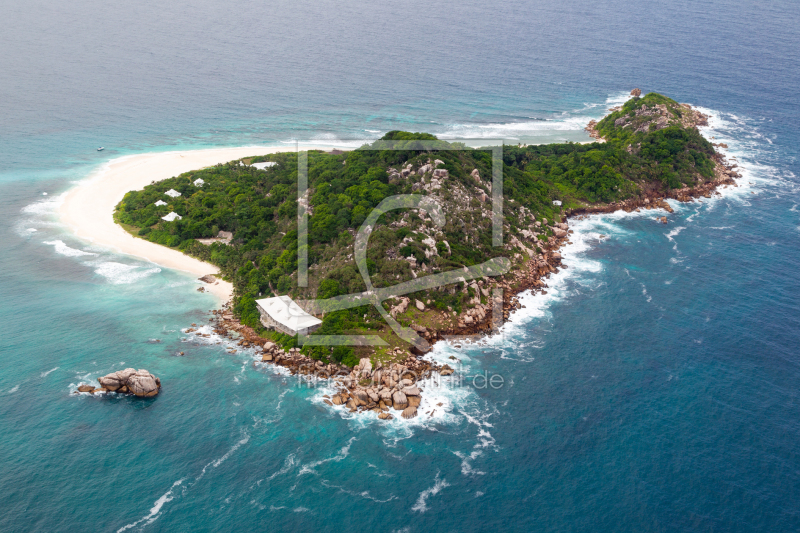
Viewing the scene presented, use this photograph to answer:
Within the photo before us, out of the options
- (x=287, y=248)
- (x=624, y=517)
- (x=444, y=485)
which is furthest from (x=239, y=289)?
(x=624, y=517)

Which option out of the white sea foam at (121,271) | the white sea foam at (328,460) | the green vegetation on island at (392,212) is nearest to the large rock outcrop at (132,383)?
the green vegetation on island at (392,212)

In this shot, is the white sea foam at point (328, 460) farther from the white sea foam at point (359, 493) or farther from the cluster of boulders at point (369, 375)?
the cluster of boulders at point (369, 375)

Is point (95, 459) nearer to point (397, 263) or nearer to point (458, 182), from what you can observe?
point (397, 263)

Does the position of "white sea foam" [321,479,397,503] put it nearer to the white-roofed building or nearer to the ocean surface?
the ocean surface

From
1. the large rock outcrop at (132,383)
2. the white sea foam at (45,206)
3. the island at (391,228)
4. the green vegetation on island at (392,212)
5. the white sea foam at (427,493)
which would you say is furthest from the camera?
the white sea foam at (45,206)

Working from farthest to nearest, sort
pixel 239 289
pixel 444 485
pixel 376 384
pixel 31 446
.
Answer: pixel 239 289
pixel 376 384
pixel 31 446
pixel 444 485

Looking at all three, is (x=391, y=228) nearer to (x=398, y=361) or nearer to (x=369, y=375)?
(x=398, y=361)
